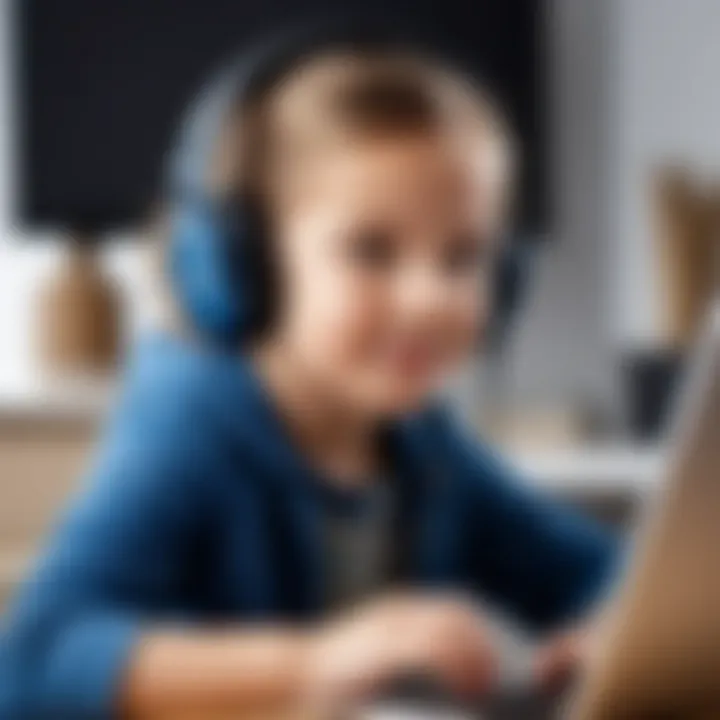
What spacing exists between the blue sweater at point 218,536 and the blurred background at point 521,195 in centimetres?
26

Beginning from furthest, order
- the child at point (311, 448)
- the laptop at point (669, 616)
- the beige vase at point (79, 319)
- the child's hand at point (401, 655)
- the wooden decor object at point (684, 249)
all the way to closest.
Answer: the beige vase at point (79, 319)
the wooden decor object at point (684, 249)
the child at point (311, 448)
the child's hand at point (401, 655)
the laptop at point (669, 616)

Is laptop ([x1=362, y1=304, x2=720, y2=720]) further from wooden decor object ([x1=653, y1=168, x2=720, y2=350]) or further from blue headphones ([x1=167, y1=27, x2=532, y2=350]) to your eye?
wooden decor object ([x1=653, y1=168, x2=720, y2=350])

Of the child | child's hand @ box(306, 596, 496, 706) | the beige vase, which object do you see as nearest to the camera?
child's hand @ box(306, 596, 496, 706)

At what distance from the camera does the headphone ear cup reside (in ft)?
2.56

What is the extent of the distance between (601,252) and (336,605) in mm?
520

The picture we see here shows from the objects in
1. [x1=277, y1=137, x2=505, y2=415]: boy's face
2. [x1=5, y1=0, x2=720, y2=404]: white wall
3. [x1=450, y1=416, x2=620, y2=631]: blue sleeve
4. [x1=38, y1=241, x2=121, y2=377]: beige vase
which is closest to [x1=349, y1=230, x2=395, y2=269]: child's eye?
[x1=277, y1=137, x2=505, y2=415]: boy's face

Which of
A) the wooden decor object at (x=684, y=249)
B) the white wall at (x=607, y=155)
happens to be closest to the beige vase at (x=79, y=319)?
the white wall at (x=607, y=155)

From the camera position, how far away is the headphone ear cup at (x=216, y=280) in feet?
2.56

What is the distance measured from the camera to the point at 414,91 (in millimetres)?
792

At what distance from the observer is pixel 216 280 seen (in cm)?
78

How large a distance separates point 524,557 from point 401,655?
0.20 meters

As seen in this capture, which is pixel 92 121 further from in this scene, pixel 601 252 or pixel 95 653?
pixel 95 653

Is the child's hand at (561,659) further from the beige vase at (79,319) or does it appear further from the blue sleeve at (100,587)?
the beige vase at (79,319)

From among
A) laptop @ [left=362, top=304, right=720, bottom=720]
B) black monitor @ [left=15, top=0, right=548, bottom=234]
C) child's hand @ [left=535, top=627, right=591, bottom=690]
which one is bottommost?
laptop @ [left=362, top=304, right=720, bottom=720]
